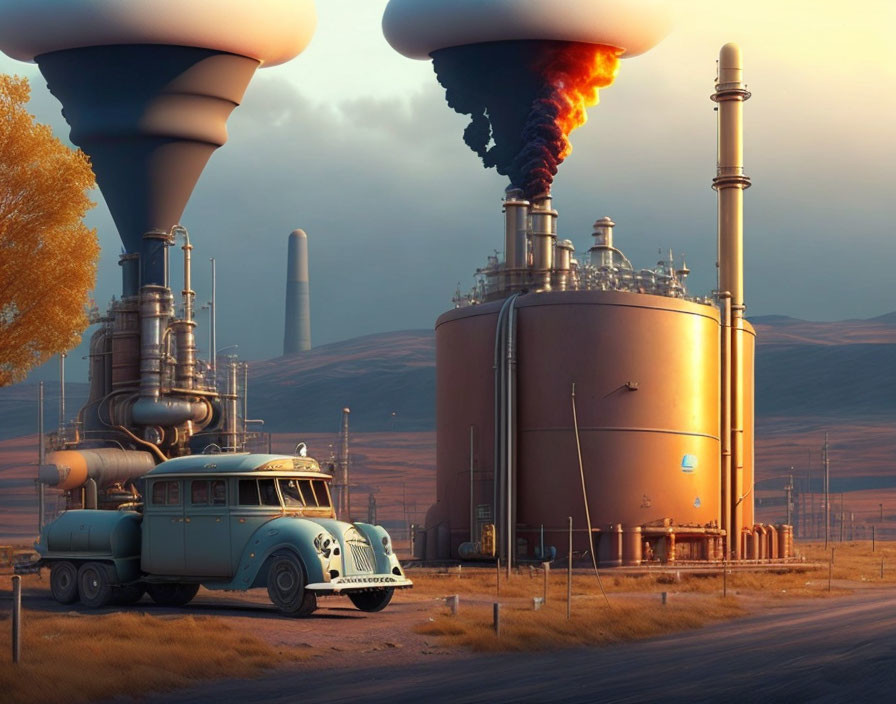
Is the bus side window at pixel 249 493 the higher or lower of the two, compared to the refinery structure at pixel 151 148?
lower

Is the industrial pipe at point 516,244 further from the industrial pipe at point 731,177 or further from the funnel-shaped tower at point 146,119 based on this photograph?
the funnel-shaped tower at point 146,119

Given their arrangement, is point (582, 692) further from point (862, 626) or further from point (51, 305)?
point (51, 305)

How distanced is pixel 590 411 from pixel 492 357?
4.45 meters

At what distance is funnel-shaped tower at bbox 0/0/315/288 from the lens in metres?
65.8

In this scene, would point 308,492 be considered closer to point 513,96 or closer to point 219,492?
point 219,492

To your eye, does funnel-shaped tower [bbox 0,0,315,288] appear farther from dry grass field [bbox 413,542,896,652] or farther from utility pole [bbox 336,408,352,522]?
dry grass field [bbox 413,542,896,652]

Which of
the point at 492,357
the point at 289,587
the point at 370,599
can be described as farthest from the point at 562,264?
the point at 289,587

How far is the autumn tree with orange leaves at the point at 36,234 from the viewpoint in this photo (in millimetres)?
35438

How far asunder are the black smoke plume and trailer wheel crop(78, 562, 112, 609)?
4777cm

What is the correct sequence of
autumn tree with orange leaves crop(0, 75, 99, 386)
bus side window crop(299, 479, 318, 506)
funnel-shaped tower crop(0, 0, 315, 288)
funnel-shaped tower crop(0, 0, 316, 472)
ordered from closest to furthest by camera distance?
bus side window crop(299, 479, 318, 506), autumn tree with orange leaves crop(0, 75, 99, 386), funnel-shaped tower crop(0, 0, 316, 472), funnel-shaped tower crop(0, 0, 315, 288)

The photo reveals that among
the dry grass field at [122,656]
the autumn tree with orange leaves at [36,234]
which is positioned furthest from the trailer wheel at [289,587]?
the autumn tree with orange leaves at [36,234]

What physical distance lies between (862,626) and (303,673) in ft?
49.3

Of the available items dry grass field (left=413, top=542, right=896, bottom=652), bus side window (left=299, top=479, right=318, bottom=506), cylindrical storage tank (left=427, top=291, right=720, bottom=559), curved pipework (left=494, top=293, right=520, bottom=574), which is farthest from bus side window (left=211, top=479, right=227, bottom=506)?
cylindrical storage tank (left=427, top=291, right=720, bottom=559)

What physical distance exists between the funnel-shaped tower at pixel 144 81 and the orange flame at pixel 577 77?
1903 centimetres
